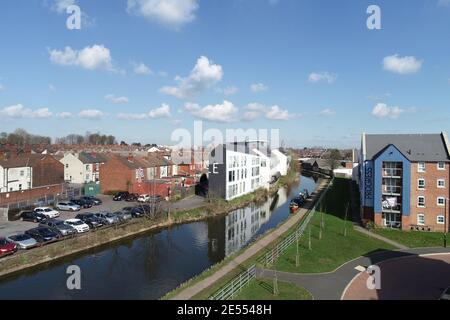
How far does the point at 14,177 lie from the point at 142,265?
27.1 m

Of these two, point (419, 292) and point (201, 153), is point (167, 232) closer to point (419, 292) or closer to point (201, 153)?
point (419, 292)

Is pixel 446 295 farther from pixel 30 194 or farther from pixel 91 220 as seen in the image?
pixel 30 194

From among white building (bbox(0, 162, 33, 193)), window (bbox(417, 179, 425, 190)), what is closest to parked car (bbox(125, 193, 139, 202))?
white building (bbox(0, 162, 33, 193))

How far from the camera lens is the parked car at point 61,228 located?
28.0 meters

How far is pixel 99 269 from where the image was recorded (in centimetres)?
2344

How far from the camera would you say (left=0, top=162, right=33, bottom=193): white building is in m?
41.7

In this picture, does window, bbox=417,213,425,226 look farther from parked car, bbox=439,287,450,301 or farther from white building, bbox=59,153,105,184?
white building, bbox=59,153,105,184

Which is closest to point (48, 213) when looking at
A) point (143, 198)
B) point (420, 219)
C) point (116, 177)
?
point (143, 198)

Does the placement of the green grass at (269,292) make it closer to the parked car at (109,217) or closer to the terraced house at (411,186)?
the parked car at (109,217)

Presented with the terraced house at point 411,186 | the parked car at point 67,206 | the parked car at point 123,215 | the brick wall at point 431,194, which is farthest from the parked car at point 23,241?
the brick wall at point 431,194

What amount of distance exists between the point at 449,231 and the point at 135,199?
1278 inches

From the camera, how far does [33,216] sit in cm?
3269
